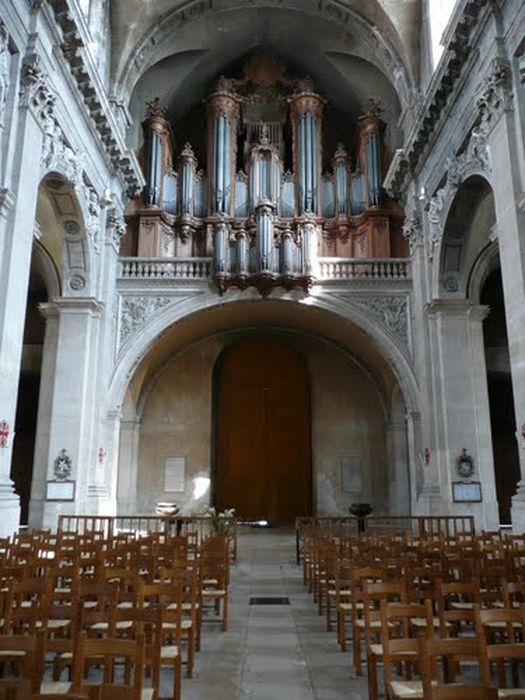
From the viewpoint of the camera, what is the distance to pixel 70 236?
15.0 m

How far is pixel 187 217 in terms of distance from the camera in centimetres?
1819

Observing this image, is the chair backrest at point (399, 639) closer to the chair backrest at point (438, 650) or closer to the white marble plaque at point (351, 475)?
the chair backrest at point (438, 650)

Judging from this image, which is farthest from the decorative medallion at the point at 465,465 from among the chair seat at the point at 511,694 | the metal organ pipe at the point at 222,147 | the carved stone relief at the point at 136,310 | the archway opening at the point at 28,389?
the archway opening at the point at 28,389

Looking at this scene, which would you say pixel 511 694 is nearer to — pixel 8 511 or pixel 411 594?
pixel 411 594

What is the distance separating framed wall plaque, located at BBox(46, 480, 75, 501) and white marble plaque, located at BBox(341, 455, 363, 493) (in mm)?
9109

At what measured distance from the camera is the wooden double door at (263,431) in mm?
20469

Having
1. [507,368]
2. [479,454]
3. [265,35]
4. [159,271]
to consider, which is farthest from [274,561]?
[265,35]

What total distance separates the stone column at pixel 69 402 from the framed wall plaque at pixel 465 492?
7.93 m

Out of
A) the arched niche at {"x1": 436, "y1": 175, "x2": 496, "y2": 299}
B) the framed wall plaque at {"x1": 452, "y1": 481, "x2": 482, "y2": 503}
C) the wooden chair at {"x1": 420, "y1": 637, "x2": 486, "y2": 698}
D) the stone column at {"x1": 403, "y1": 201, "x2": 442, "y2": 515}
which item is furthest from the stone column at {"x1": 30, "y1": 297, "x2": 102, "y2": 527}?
the wooden chair at {"x1": 420, "y1": 637, "x2": 486, "y2": 698}

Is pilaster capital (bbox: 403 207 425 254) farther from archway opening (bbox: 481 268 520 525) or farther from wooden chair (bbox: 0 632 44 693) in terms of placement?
wooden chair (bbox: 0 632 44 693)

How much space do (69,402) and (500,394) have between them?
12372 millimetres

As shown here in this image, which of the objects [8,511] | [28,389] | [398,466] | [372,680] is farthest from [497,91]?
[28,389]

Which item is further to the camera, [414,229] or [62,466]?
[414,229]

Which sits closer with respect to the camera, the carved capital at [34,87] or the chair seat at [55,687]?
the chair seat at [55,687]
